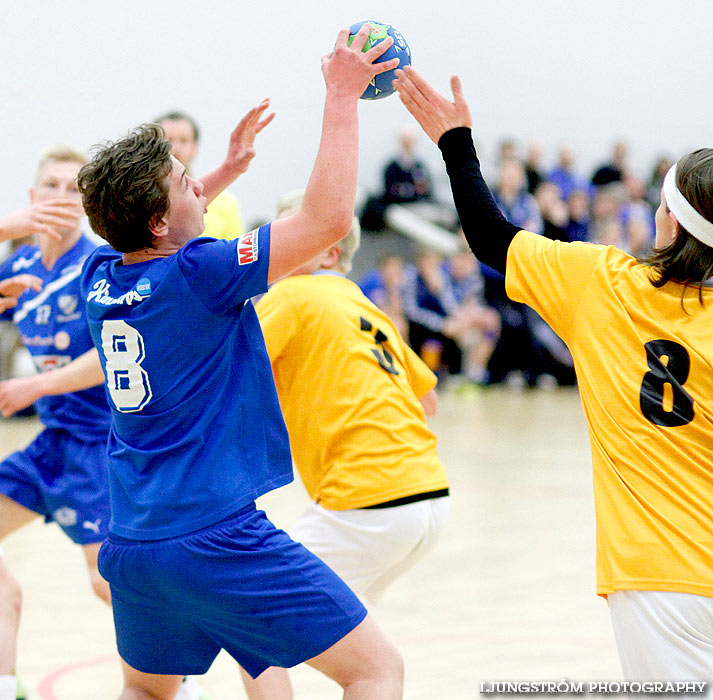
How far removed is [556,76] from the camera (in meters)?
15.5

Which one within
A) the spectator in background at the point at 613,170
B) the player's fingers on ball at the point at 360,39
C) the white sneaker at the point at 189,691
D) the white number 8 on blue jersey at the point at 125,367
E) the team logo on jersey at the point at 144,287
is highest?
the player's fingers on ball at the point at 360,39

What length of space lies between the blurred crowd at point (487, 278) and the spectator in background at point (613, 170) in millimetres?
545

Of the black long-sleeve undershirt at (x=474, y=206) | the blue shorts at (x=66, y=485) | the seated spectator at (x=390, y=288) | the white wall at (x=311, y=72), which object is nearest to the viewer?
the black long-sleeve undershirt at (x=474, y=206)

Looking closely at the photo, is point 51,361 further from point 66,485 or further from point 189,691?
point 189,691

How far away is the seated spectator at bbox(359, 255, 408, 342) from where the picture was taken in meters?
12.0

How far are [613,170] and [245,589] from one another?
13625 millimetres

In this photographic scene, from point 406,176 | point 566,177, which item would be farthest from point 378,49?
point 566,177

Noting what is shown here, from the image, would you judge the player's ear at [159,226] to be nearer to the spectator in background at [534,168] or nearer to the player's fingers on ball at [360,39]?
the player's fingers on ball at [360,39]

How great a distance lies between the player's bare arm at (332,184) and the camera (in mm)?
2127

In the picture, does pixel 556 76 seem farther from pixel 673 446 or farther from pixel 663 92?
pixel 673 446

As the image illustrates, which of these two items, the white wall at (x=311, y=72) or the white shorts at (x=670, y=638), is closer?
the white shorts at (x=670, y=638)

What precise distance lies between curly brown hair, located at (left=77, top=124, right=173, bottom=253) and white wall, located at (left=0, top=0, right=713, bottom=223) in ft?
28.5

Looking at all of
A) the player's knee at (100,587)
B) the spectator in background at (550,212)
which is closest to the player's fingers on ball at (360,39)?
the player's knee at (100,587)

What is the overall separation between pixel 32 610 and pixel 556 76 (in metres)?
12.9
